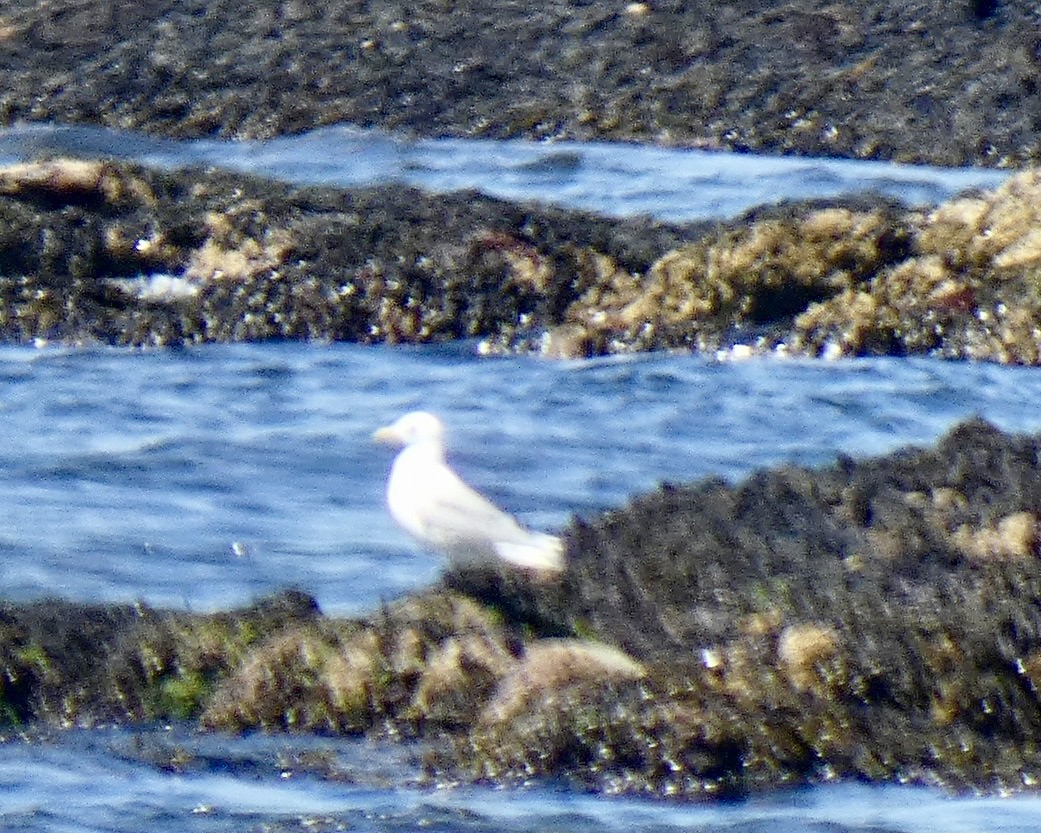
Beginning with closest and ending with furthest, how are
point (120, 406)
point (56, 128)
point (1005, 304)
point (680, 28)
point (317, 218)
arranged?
1. point (120, 406)
2. point (1005, 304)
3. point (317, 218)
4. point (56, 128)
5. point (680, 28)

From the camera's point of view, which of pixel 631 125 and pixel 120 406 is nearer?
pixel 120 406

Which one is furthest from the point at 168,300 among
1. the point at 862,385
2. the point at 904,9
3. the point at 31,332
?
the point at 904,9

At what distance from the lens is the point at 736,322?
10352 millimetres

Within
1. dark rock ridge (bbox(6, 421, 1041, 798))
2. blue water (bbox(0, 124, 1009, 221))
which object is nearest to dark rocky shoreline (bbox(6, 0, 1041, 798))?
dark rock ridge (bbox(6, 421, 1041, 798))

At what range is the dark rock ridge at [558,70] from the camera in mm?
14953

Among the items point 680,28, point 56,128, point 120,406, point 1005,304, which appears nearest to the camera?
point 120,406

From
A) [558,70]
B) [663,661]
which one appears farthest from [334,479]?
[558,70]

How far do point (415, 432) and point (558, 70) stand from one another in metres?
8.97

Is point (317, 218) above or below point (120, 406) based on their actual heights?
above

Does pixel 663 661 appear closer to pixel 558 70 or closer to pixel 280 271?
pixel 280 271

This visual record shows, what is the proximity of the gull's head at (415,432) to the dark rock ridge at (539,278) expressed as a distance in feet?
8.92

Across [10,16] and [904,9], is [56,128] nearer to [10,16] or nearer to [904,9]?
[10,16]

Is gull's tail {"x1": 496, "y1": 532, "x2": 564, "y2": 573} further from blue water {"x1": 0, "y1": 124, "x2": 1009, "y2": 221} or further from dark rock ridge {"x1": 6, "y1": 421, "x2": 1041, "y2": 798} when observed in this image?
blue water {"x1": 0, "y1": 124, "x2": 1009, "y2": 221}

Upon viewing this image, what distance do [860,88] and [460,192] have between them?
484cm
